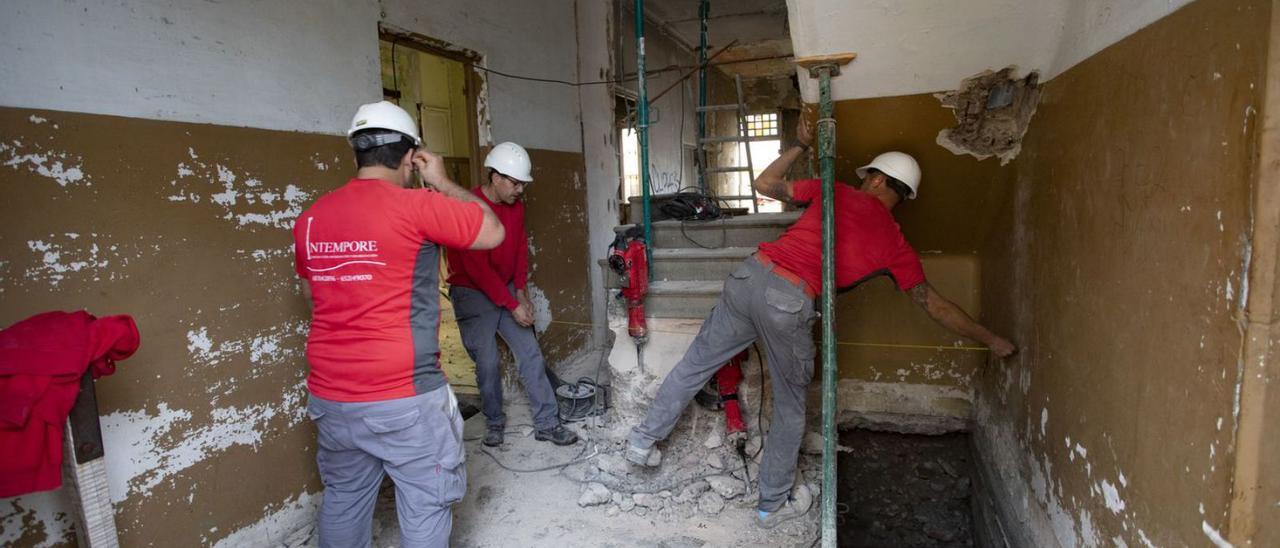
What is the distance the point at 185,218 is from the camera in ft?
7.50

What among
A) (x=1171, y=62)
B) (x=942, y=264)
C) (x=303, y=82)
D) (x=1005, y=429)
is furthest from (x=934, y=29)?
(x=303, y=82)

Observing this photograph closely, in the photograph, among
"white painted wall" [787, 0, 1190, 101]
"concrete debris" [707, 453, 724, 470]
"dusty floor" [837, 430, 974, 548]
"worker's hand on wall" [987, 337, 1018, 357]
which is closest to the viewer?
"white painted wall" [787, 0, 1190, 101]

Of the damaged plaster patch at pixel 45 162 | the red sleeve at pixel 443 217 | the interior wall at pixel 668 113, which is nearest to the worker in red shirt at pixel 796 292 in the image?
the red sleeve at pixel 443 217

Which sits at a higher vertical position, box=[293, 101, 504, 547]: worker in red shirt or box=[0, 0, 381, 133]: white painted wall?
box=[0, 0, 381, 133]: white painted wall

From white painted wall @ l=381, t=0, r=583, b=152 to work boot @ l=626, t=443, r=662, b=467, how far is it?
2251 millimetres

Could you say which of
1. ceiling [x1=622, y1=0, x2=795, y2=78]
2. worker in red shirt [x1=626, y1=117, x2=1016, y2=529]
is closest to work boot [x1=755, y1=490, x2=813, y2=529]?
worker in red shirt [x1=626, y1=117, x2=1016, y2=529]

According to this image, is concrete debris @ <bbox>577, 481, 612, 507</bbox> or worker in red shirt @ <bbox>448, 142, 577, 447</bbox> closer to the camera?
concrete debris @ <bbox>577, 481, 612, 507</bbox>

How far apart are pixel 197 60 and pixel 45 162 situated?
62 centimetres

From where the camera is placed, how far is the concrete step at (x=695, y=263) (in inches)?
137

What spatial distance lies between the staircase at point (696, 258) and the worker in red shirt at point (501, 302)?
20.2 inches

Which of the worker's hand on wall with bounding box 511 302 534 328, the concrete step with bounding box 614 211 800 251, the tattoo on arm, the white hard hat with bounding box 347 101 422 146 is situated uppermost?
the white hard hat with bounding box 347 101 422 146

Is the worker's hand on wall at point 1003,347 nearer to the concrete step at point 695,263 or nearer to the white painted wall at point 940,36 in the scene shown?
the white painted wall at point 940,36

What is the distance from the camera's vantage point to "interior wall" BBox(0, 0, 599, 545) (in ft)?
6.35

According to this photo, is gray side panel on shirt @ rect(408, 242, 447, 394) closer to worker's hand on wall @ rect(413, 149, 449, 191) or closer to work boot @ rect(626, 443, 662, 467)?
worker's hand on wall @ rect(413, 149, 449, 191)
